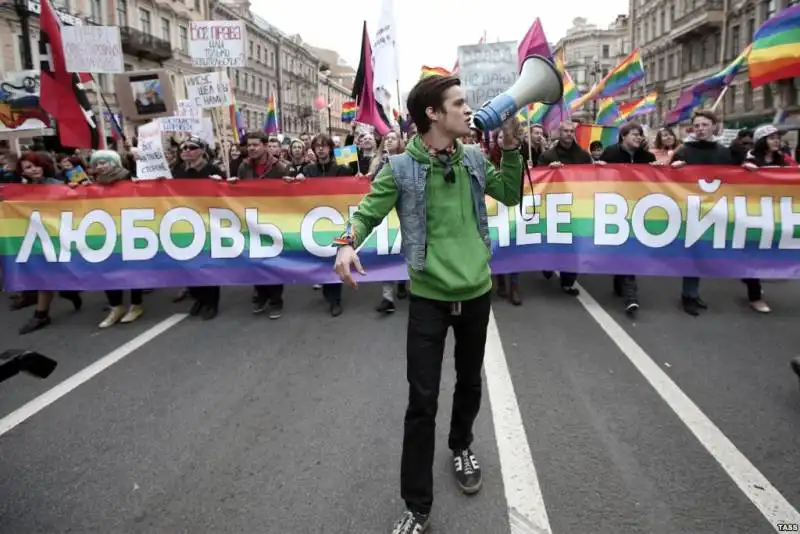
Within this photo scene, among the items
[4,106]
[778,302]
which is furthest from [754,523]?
[4,106]

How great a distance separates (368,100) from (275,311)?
3.46m

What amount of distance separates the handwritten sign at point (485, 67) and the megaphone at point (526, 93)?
4357 millimetres

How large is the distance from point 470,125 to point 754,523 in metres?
2.12

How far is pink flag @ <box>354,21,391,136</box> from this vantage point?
322 inches

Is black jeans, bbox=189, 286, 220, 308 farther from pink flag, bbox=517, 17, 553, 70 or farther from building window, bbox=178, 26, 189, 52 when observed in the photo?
building window, bbox=178, 26, 189, 52

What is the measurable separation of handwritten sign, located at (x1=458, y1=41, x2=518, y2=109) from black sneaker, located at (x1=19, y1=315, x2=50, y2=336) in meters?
5.25

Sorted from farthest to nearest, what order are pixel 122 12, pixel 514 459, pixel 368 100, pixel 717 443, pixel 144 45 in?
pixel 144 45
pixel 122 12
pixel 368 100
pixel 717 443
pixel 514 459

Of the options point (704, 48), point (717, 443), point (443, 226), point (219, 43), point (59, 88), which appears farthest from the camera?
point (704, 48)

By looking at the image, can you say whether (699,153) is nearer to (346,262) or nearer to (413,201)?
(413,201)

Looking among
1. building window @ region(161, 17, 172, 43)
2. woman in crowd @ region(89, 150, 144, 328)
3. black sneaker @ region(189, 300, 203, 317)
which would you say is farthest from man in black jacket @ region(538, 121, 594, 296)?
building window @ region(161, 17, 172, 43)

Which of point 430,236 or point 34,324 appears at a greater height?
point 430,236

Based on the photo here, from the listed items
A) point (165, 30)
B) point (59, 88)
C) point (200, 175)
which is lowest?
point (200, 175)

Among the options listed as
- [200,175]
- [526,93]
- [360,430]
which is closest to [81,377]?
[360,430]

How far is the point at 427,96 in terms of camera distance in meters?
2.57
